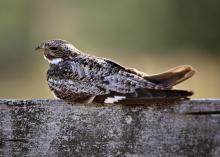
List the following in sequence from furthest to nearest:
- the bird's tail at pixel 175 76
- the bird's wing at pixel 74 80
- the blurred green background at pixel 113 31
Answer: the blurred green background at pixel 113 31 < the bird's wing at pixel 74 80 < the bird's tail at pixel 175 76

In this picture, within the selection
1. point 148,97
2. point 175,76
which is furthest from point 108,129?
point 175,76

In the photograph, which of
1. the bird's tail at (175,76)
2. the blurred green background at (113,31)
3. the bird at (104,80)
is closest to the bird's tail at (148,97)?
the bird at (104,80)

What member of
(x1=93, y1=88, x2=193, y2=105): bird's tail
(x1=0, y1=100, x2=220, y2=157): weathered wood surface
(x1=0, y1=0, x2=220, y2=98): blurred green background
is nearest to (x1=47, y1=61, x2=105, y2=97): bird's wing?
(x1=93, y1=88, x2=193, y2=105): bird's tail

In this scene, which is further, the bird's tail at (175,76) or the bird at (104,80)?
the bird's tail at (175,76)

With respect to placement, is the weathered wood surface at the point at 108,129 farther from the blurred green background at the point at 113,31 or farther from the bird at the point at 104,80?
the blurred green background at the point at 113,31

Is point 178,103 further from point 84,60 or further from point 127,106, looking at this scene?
point 84,60

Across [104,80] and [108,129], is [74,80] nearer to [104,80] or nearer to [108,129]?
[104,80]

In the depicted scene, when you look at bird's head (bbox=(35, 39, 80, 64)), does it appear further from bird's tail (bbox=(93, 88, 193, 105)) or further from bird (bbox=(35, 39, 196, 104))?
bird's tail (bbox=(93, 88, 193, 105))

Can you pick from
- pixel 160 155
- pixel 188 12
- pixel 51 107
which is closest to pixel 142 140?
pixel 160 155
